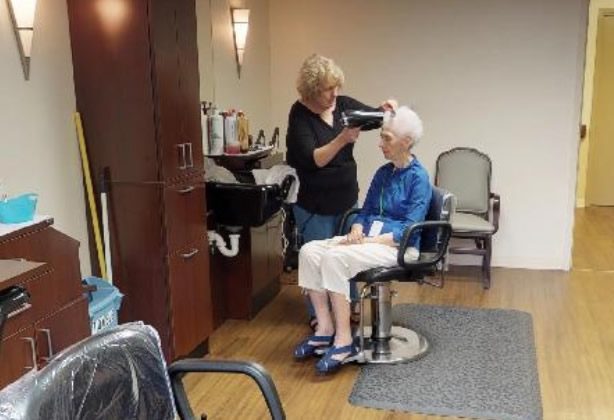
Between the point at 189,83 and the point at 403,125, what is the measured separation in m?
0.93

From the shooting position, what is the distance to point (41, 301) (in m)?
2.01

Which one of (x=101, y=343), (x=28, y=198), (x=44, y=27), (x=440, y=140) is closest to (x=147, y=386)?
(x=101, y=343)

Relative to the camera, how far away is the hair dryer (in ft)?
9.71

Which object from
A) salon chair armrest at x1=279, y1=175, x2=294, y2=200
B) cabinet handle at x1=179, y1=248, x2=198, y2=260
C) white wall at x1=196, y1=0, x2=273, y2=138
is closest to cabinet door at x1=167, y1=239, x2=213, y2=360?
cabinet handle at x1=179, y1=248, x2=198, y2=260

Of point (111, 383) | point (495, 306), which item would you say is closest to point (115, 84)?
point (111, 383)

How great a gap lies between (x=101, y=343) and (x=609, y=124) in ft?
19.3

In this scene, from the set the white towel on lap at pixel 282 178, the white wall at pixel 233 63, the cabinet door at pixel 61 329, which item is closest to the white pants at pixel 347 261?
the white towel on lap at pixel 282 178

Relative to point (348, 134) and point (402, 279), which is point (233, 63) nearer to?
point (348, 134)

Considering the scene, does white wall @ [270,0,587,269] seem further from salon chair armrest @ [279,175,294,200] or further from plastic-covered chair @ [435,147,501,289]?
salon chair armrest @ [279,175,294,200]

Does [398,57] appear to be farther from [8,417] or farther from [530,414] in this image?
[8,417]

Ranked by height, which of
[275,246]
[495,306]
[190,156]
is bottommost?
[495,306]

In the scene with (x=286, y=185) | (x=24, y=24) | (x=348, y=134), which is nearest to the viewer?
(x=24, y=24)

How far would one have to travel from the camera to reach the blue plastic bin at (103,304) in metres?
2.41

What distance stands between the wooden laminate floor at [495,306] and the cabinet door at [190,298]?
0.55ft
